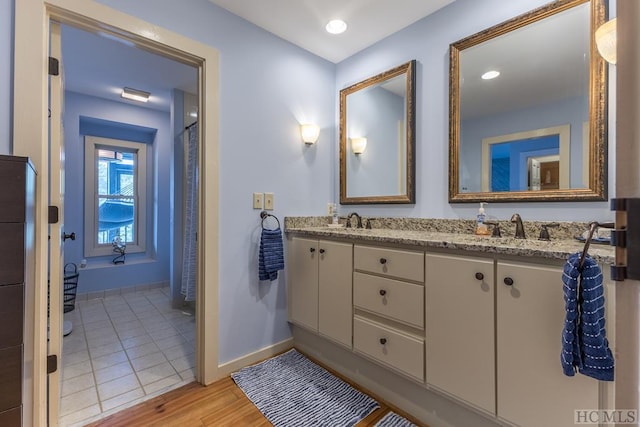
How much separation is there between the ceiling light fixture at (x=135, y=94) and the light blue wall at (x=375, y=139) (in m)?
2.52

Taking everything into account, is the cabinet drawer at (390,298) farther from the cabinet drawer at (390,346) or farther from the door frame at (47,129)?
the door frame at (47,129)

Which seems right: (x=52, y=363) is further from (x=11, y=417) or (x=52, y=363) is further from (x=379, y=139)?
(x=379, y=139)

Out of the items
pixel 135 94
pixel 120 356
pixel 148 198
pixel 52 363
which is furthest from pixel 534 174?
pixel 148 198

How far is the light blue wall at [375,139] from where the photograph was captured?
2.14 meters

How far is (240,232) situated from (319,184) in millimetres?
836

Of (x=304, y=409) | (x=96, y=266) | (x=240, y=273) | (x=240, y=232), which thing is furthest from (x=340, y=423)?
(x=96, y=266)

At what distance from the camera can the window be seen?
3.66m

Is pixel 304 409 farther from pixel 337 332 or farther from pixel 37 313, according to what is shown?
pixel 37 313

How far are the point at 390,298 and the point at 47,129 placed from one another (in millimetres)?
1917

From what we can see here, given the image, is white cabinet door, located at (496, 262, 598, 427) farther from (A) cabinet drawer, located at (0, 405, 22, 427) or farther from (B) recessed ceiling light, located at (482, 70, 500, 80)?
(A) cabinet drawer, located at (0, 405, 22, 427)

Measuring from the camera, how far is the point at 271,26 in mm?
2033

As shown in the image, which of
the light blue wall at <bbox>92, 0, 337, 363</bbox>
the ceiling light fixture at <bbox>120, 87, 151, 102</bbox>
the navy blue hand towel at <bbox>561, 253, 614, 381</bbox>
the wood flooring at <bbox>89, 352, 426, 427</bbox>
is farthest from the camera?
the ceiling light fixture at <bbox>120, 87, 151, 102</bbox>

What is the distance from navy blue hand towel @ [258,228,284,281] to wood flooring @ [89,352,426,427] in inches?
28.6

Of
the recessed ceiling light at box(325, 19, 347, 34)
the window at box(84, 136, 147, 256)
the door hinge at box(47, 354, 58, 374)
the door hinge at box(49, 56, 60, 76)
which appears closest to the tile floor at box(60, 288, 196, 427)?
the door hinge at box(47, 354, 58, 374)
